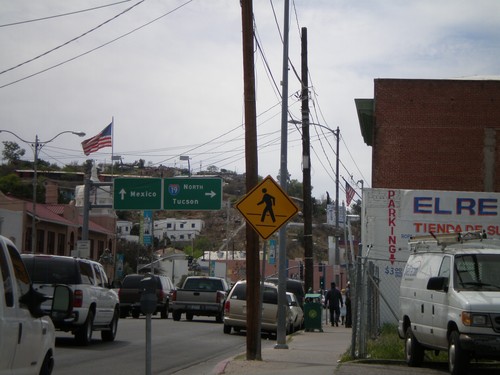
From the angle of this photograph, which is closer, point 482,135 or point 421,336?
point 421,336

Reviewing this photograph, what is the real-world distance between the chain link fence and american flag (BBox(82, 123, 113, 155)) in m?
17.1

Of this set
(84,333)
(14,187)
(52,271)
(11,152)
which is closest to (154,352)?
(84,333)

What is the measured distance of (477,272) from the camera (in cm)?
1284

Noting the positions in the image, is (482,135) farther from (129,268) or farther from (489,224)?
(129,268)

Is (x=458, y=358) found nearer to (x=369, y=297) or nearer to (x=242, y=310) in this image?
(x=369, y=297)

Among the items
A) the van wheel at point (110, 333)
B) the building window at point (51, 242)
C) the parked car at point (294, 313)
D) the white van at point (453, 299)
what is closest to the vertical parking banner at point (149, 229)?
the building window at point (51, 242)

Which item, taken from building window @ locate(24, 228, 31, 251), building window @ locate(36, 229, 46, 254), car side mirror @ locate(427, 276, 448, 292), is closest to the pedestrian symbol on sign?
car side mirror @ locate(427, 276, 448, 292)

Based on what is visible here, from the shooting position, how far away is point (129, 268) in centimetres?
7956

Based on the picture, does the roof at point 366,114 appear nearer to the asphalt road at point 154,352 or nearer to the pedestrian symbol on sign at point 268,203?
the asphalt road at point 154,352

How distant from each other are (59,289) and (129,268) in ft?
238

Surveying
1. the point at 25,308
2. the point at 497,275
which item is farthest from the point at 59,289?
the point at 497,275

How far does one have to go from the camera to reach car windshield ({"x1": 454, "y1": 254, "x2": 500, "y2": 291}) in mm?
12609

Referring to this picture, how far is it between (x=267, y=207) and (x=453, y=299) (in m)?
4.29

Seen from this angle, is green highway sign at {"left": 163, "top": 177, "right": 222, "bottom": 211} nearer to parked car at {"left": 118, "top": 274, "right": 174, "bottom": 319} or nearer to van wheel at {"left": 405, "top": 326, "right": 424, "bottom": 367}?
parked car at {"left": 118, "top": 274, "right": 174, "bottom": 319}
